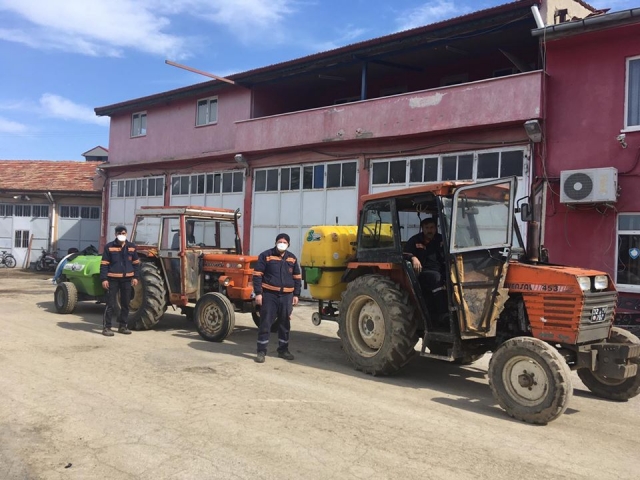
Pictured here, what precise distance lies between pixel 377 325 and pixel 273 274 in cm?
173

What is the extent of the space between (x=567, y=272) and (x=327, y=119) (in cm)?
1085

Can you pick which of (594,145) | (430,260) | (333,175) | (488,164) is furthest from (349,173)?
(430,260)

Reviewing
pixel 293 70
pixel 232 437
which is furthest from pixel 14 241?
pixel 232 437

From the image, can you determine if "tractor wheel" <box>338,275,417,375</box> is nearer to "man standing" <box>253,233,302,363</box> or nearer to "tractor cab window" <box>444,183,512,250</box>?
"man standing" <box>253,233,302,363</box>

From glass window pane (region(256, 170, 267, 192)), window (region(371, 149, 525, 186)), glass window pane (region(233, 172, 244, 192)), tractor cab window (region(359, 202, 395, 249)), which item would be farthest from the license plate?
glass window pane (region(233, 172, 244, 192))

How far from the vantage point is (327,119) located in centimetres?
1524

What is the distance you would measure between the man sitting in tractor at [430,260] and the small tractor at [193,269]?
3199 millimetres

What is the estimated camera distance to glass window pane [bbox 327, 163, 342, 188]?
1545cm

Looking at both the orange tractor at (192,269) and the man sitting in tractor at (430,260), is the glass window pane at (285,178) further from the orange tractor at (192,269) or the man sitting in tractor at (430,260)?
the man sitting in tractor at (430,260)

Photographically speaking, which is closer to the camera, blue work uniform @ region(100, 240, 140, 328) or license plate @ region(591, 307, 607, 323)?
license plate @ region(591, 307, 607, 323)

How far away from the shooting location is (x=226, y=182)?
18578mm

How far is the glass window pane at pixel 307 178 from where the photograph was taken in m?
16.1

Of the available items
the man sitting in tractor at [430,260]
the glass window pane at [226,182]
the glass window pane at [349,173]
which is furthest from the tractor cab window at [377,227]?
the glass window pane at [226,182]

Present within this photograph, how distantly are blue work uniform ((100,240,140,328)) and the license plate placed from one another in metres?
7.06
